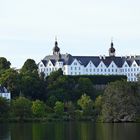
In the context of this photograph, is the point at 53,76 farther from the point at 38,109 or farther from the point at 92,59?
the point at 92,59

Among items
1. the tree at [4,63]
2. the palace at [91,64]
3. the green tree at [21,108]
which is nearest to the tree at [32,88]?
the green tree at [21,108]

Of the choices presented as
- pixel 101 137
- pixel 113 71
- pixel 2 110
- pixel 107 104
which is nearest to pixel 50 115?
pixel 2 110

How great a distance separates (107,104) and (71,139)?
99.7 ft

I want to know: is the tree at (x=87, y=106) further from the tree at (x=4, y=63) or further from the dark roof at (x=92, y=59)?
the dark roof at (x=92, y=59)

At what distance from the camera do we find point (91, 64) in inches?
5251

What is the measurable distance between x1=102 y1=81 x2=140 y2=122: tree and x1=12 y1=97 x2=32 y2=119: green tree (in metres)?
12.3

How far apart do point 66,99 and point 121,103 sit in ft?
73.9

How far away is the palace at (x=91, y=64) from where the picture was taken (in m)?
130

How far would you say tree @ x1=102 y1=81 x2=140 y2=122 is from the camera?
72750 millimetres

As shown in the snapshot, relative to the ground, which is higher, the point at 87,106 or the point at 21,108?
the point at 87,106

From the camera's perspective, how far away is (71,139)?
144ft

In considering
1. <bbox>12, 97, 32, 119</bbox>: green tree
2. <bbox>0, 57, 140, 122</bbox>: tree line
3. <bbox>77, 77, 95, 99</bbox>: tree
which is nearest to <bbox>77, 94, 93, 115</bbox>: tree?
<bbox>0, 57, 140, 122</bbox>: tree line

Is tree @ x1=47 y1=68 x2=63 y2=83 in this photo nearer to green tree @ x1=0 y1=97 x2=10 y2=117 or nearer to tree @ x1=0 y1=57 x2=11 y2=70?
tree @ x1=0 y1=57 x2=11 y2=70

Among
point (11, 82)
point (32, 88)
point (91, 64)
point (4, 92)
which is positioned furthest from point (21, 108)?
point (91, 64)
